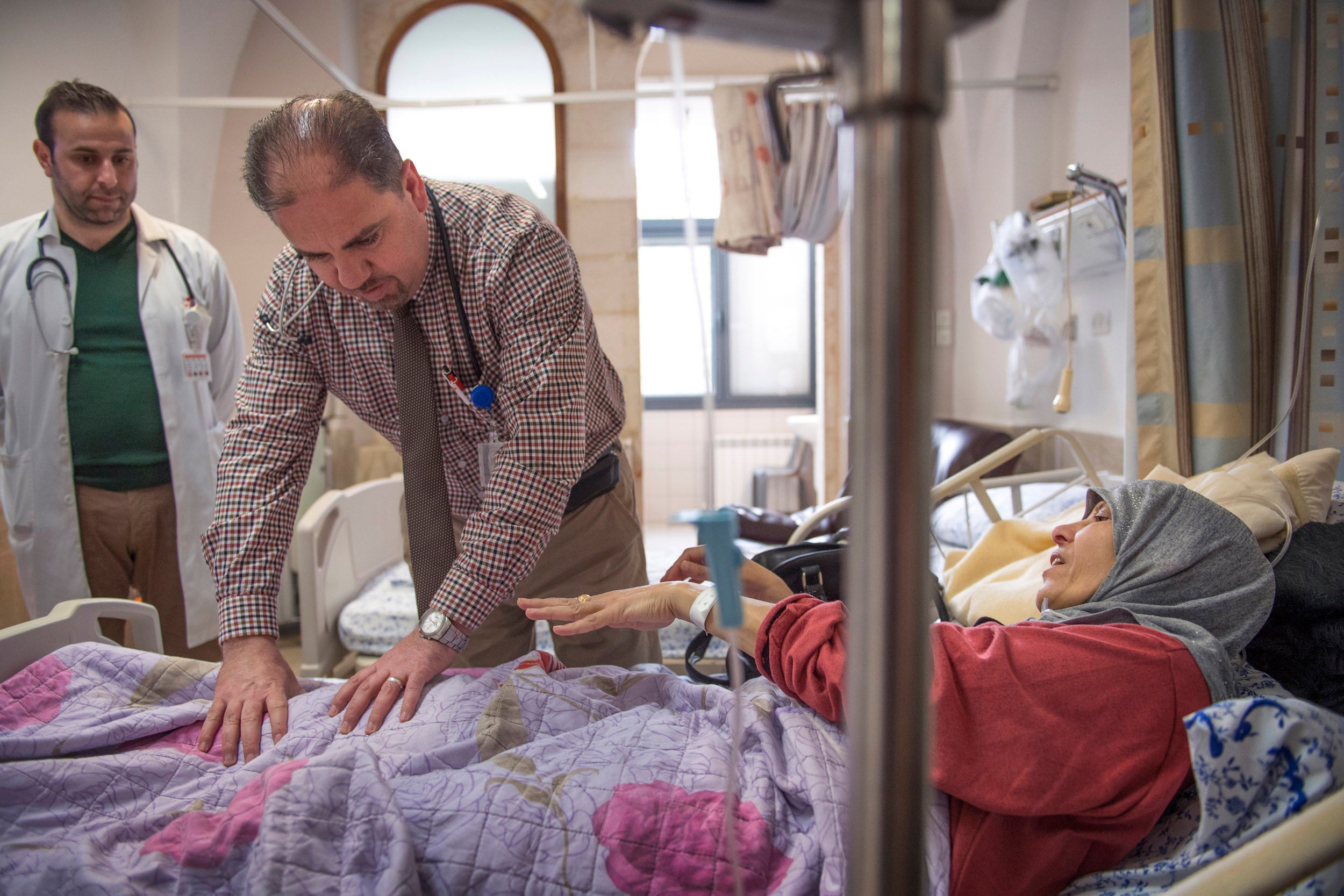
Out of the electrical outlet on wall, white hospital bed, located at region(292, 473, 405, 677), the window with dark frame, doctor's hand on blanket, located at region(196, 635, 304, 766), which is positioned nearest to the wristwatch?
doctor's hand on blanket, located at region(196, 635, 304, 766)

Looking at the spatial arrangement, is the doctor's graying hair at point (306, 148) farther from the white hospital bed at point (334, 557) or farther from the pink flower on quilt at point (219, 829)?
the white hospital bed at point (334, 557)

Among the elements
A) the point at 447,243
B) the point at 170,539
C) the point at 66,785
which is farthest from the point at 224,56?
the point at 66,785

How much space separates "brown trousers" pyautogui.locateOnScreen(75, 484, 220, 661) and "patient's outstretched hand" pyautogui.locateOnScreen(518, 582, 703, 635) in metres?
1.42

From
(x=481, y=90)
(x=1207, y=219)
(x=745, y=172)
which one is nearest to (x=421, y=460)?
(x=1207, y=219)

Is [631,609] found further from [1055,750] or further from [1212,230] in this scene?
[1212,230]

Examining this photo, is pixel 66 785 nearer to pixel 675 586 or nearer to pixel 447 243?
pixel 675 586

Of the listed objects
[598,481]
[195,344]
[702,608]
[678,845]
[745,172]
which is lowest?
[678,845]

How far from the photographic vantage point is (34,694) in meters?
1.19

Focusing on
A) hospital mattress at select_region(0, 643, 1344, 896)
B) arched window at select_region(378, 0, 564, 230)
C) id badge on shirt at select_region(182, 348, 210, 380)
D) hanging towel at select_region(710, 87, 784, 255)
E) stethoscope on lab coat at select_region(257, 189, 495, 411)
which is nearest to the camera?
hospital mattress at select_region(0, 643, 1344, 896)

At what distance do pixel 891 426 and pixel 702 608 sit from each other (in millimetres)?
806

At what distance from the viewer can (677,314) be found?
16.1 ft

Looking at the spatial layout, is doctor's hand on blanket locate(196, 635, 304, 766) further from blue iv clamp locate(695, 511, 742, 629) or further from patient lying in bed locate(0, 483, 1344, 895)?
blue iv clamp locate(695, 511, 742, 629)

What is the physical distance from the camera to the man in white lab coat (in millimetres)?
1985

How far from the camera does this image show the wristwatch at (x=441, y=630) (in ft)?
3.90
